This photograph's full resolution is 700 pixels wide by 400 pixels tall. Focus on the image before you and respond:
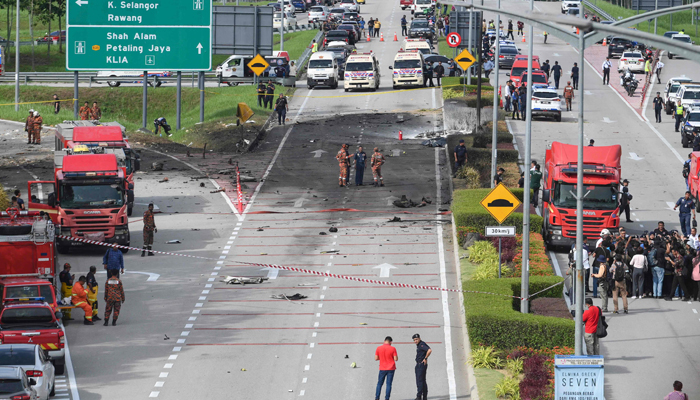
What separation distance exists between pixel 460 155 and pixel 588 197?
10549 millimetres

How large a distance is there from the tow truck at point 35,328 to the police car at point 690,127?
3679 cm

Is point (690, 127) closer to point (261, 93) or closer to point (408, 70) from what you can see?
point (408, 70)

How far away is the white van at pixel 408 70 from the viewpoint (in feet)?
219

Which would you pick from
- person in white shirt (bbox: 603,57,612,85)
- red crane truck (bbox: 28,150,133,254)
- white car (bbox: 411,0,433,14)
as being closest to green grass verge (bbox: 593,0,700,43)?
white car (bbox: 411,0,433,14)

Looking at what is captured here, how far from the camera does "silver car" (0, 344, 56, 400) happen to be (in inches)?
770

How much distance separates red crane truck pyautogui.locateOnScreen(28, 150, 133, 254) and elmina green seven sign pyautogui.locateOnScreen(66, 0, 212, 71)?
19.9 metres

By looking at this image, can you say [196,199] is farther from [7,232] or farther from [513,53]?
[513,53]

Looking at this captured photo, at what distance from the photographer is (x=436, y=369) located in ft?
74.9

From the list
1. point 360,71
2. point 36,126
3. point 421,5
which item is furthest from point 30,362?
point 421,5

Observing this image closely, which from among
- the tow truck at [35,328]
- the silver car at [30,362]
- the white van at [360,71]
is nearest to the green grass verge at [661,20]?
the white van at [360,71]

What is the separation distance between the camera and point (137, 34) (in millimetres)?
52250

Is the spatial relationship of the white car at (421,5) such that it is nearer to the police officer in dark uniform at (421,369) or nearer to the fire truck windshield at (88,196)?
the fire truck windshield at (88,196)

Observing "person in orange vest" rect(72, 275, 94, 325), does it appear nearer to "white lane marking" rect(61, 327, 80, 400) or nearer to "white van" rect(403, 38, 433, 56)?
"white lane marking" rect(61, 327, 80, 400)

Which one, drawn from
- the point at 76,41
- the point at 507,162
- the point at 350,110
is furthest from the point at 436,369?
the point at 350,110
